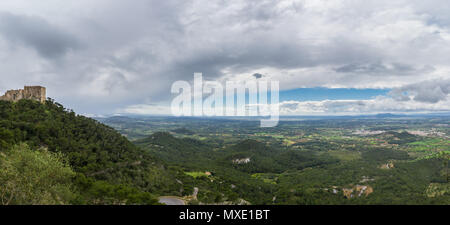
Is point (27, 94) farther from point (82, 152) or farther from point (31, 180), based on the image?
point (31, 180)

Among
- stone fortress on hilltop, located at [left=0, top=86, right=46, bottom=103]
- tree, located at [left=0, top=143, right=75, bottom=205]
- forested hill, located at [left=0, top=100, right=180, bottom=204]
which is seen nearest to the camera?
tree, located at [left=0, top=143, right=75, bottom=205]

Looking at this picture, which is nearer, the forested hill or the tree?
the tree

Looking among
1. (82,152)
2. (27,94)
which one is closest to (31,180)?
(82,152)

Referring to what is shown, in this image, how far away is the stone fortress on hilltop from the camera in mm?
59062

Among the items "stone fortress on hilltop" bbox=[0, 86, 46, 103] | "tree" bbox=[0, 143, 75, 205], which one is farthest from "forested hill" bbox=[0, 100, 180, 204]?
"stone fortress on hilltop" bbox=[0, 86, 46, 103]

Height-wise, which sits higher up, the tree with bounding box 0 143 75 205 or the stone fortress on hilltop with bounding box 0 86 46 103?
the stone fortress on hilltop with bounding box 0 86 46 103

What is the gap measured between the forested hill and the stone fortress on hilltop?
2.84 m

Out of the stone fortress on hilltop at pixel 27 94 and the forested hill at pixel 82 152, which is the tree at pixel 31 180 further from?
the stone fortress on hilltop at pixel 27 94

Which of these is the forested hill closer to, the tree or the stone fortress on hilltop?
the tree

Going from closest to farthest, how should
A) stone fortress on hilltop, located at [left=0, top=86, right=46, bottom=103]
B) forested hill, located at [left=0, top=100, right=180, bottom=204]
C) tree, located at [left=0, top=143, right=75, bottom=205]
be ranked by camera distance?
1. tree, located at [left=0, top=143, right=75, bottom=205]
2. forested hill, located at [left=0, top=100, right=180, bottom=204]
3. stone fortress on hilltop, located at [left=0, top=86, right=46, bottom=103]

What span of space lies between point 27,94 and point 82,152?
29.3 meters

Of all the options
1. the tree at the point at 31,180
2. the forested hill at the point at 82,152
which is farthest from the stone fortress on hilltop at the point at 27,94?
the tree at the point at 31,180

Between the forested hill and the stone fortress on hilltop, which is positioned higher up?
the stone fortress on hilltop
